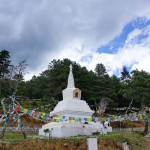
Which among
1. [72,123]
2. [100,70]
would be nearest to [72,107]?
[72,123]

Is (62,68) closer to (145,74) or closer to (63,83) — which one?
(63,83)

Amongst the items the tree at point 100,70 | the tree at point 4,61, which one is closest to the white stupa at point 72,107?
the tree at point 4,61

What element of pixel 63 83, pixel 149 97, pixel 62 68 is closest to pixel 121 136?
pixel 149 97

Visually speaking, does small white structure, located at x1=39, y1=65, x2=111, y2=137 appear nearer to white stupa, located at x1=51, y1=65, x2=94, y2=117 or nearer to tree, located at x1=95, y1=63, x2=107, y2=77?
white stupa, located at x1=51, y1=65, x2=94, y2=117

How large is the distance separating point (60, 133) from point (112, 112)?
31819mm

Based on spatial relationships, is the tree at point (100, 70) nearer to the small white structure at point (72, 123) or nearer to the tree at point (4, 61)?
the tree at point (4, 61)

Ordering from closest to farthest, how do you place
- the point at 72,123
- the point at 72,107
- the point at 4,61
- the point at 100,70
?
the point at 72,123 → the point at 72,107 → the point at 4,61 → the point at 100,70

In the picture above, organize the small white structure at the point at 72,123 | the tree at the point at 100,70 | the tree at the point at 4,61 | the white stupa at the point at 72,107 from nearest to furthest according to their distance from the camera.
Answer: the small white structure at the point at 72,123 → the white stupa at the point at 72,107 → the tree at the point at 4,61 → the tree at the point at 100,70

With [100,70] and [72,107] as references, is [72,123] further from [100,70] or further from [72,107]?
[100,70]

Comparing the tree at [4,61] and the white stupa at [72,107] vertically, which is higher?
the tree at [4,61]

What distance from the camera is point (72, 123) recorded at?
29344 millimetres

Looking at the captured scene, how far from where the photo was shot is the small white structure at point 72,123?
2847 centimetres

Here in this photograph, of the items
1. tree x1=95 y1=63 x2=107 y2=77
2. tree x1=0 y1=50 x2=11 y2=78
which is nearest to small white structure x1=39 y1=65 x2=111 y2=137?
tree x1=0 y1=50 x2=11 y2=78

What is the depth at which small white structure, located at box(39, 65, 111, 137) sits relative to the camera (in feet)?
93.4
